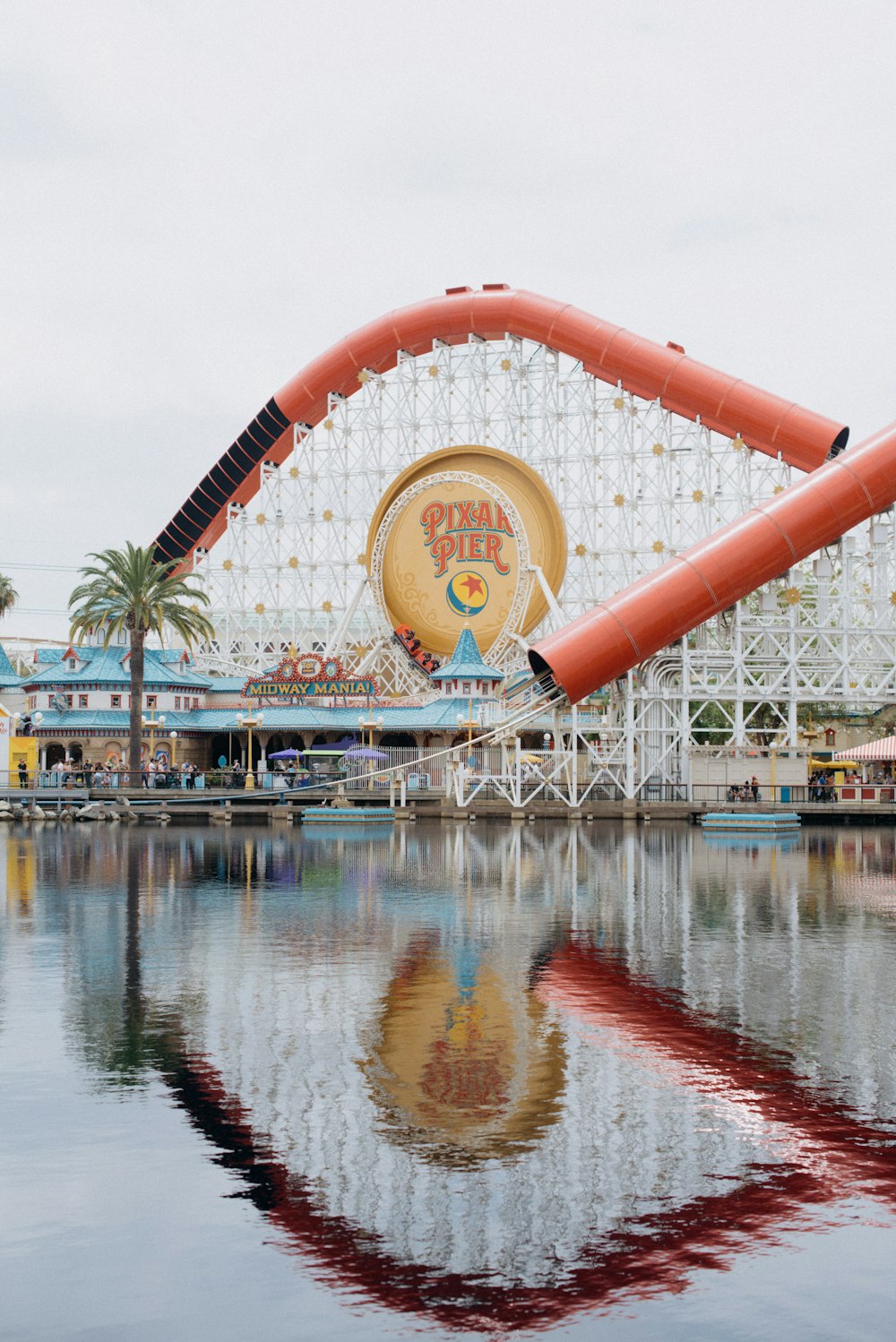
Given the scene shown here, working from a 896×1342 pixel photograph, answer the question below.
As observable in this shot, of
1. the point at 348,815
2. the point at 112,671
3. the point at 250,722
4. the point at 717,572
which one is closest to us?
the point at 717,572

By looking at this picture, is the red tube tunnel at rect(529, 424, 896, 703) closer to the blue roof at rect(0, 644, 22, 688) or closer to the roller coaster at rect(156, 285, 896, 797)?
the roller coaster at rect(156, 285, 896, 797)

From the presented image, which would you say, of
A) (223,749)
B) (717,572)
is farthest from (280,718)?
(717,572)

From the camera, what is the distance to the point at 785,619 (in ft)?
188

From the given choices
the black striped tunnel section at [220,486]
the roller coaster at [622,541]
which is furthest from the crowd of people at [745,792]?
the black striped tunnel section at [220,486]

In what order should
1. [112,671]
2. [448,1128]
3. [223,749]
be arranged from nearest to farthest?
1. [448,1128]
2. [112,671]
3. [223,749]

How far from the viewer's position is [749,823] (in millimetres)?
49500

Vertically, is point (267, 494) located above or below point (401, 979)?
above

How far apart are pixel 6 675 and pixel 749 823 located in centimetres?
4437

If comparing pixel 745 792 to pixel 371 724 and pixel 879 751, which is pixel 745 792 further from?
pixel 371 724

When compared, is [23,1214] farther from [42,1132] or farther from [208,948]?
[208,948]

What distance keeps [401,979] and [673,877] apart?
48.2 ft

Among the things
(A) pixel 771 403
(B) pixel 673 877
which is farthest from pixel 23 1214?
(A) pixel 771 403

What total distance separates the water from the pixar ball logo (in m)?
48.3

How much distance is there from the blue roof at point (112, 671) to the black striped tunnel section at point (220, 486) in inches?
277
